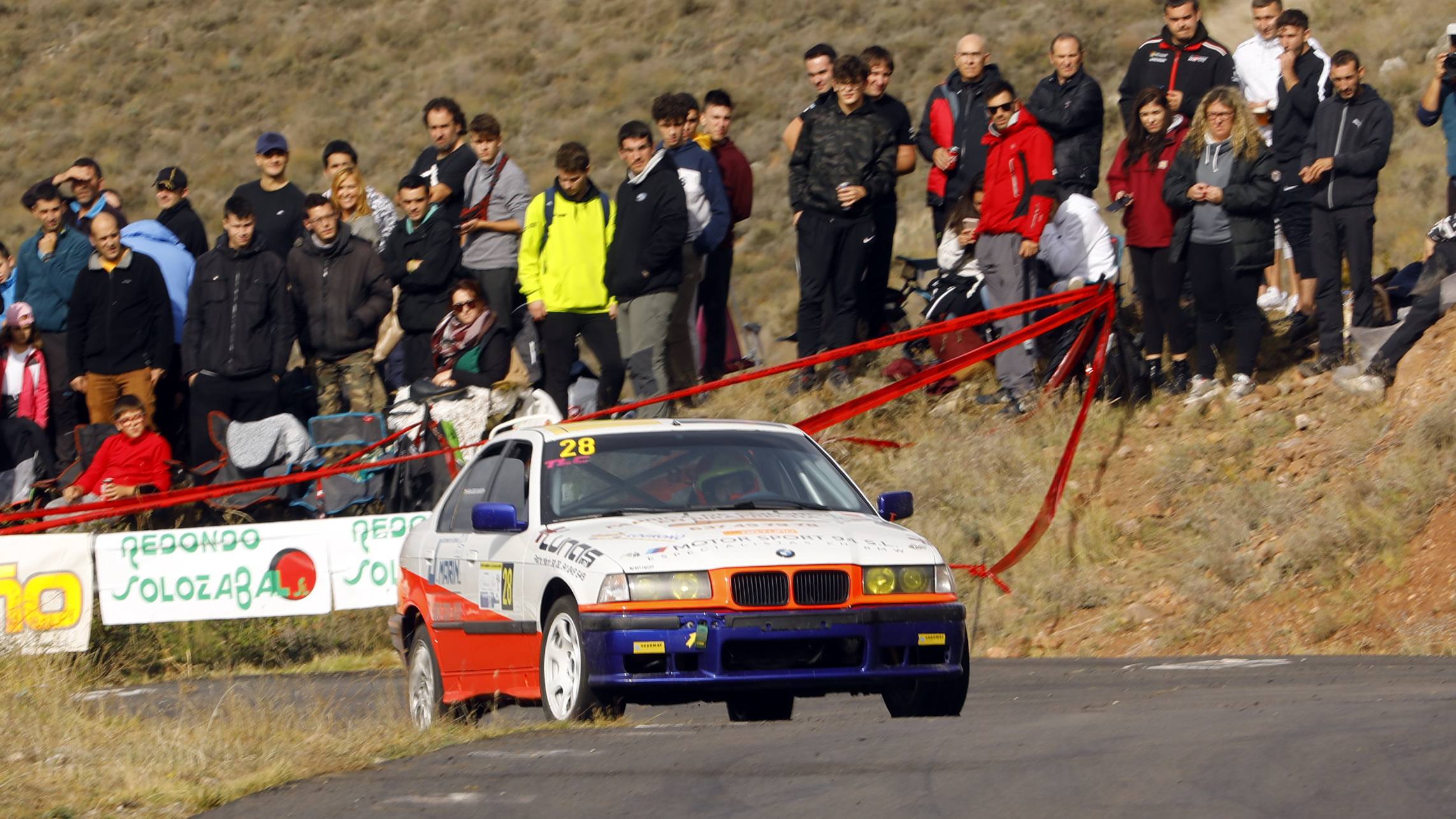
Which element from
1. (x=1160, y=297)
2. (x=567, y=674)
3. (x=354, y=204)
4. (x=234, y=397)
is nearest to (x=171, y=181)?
(x=354, y=204)

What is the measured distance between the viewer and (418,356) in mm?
17031

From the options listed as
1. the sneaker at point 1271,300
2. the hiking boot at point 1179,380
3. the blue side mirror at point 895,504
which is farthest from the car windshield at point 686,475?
the sneaker at point 1271,300

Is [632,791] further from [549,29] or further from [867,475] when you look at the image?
[549,29]

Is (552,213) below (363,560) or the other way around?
the other way around

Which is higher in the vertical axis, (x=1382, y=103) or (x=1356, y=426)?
(x=1382, y=103)

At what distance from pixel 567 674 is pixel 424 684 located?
1927mm

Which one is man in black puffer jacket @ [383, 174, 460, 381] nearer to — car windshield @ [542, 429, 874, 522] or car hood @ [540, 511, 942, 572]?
car windshield @ [542, 429, 874, 522]

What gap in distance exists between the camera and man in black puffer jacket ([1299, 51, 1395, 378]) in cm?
1475

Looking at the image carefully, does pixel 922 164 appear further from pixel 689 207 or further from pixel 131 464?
pixel 131 464

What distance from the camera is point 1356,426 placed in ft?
50.0

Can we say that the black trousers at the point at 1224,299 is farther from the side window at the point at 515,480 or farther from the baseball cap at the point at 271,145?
the baseball cap at the point at 271,145

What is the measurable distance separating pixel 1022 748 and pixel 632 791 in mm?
1616

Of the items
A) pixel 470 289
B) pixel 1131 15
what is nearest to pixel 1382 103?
pixel 470 289

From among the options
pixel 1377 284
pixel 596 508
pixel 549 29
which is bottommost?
pixel 596 508
